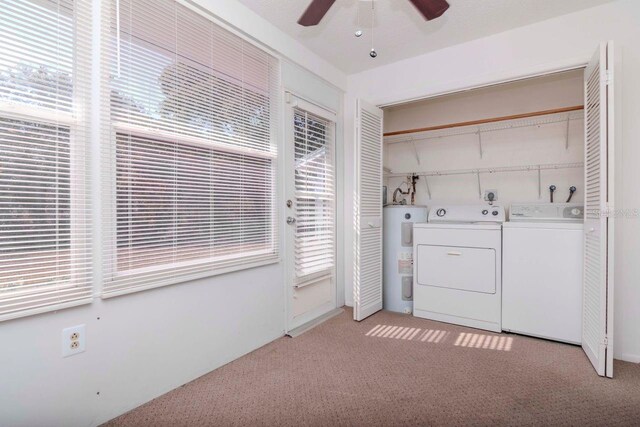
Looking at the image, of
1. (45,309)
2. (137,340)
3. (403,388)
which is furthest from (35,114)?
(403,388)

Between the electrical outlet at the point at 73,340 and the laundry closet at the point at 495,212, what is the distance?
8.51ft

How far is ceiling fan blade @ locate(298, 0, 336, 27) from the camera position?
1721 mm

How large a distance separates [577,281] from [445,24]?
2161 millimetres

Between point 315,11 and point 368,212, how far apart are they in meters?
1.82

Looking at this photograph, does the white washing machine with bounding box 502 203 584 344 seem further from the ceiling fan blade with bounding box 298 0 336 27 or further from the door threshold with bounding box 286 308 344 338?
the ceiling fan blade with bounding box 298 0 336 27

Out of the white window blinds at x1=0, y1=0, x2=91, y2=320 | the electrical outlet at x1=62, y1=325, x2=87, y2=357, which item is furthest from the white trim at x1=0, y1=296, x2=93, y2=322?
the electrical outlet at x1=62, y1=325, x2=87, y2=357

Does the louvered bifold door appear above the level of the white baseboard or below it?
above

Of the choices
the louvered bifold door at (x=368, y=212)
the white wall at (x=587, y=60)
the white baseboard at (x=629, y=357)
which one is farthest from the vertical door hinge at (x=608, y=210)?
the louvered bifold door at (x=368, y=212)

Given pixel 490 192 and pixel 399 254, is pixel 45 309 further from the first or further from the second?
pixel 490 192

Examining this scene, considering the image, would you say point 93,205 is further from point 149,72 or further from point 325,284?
point 325,284

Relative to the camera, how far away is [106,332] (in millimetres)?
1608

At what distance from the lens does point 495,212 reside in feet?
9.66

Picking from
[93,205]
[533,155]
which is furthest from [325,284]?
[533,155]

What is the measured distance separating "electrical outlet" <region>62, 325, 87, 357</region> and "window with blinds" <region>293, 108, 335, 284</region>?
5.11 ft
